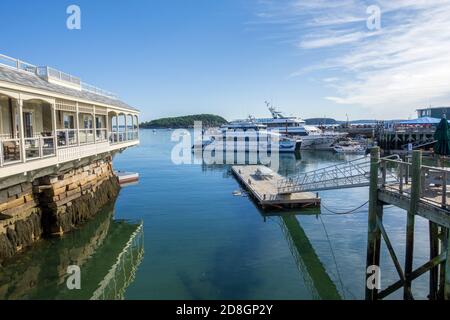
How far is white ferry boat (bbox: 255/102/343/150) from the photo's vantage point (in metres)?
79.2

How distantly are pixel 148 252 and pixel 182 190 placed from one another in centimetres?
1648

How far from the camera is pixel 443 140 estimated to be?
12.8 metres

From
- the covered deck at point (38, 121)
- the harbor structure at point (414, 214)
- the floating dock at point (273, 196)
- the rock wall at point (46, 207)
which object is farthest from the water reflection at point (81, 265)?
the floating dock at point (273, 196)

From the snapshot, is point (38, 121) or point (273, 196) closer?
point (38, 121)

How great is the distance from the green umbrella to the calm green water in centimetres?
476

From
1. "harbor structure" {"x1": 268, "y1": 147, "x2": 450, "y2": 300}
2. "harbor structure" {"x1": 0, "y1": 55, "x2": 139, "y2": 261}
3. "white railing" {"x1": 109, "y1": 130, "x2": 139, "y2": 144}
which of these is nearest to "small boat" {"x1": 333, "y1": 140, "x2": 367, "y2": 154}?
"white railing" {"x1": 109, "y1": 130, "x2": 139, "y2": 144}

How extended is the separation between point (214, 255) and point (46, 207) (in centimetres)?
878

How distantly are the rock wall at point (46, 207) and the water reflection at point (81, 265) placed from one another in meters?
0.59

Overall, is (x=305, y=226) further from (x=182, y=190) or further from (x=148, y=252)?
(x=182, y=190)

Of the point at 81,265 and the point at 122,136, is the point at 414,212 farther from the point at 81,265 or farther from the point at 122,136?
the point at 122,136

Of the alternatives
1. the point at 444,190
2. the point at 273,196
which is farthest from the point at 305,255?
the point at 273,196

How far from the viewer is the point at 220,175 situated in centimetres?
4378

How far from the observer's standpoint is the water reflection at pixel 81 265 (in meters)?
12.8

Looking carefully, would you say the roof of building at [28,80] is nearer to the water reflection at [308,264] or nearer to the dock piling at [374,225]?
the dock piling at [374,225]
